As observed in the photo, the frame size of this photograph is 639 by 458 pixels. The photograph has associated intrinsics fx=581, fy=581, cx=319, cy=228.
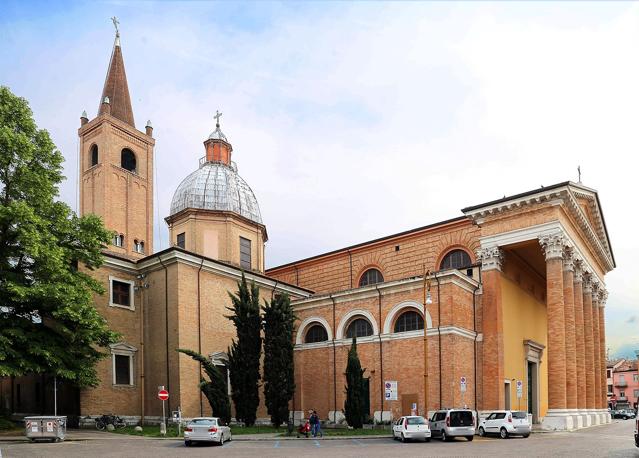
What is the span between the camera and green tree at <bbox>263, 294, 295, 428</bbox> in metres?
29.8

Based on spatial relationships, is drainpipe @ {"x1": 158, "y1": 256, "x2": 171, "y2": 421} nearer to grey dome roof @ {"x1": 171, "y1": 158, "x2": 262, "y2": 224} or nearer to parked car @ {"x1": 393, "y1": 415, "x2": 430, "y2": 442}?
grey dome roof @ {"x1": 171, "y1": 158, "x2": 262, "y2": 224}

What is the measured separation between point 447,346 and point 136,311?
56.8 feet

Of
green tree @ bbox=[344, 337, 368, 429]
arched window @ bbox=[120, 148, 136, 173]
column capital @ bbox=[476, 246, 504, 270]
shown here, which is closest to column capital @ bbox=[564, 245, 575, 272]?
column capital @ bbox=[476, 246, 504, 270]

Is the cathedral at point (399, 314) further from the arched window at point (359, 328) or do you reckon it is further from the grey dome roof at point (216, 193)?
the grey dome roof at point (216, 193)

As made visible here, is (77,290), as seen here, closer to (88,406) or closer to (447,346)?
(88,406)

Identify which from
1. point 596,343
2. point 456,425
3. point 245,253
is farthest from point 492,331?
point 245,253

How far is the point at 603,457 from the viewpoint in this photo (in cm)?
1622

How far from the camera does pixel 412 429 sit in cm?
2350

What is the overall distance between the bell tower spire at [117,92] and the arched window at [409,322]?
25.4 metres

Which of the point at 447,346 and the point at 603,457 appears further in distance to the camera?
the point at 447,346

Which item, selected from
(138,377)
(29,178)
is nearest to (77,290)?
(29,178)

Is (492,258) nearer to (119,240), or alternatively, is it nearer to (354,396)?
(354,396)

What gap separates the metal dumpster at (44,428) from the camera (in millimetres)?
21453

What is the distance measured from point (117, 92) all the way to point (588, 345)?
125ft
